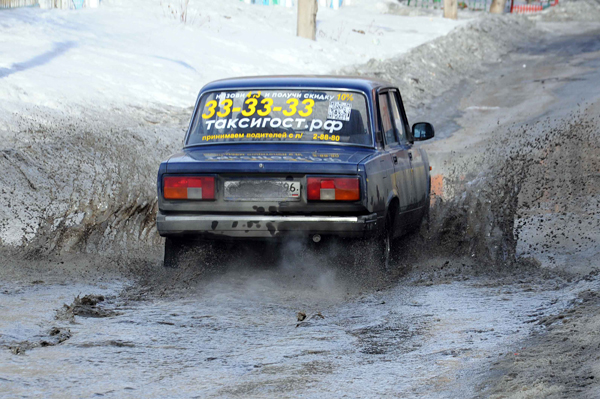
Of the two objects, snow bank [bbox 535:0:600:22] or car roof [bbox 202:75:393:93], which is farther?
snow bank [bbox 535:0:600:22]

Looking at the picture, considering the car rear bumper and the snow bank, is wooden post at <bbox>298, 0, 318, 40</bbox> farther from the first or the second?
the snow bank

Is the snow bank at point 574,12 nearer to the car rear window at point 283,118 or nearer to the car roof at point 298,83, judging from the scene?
the car roof at point 298,83

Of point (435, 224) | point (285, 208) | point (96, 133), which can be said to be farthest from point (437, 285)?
point (96, 133)

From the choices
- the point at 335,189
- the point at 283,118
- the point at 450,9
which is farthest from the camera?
the point at 450,9

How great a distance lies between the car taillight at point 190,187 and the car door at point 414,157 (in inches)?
85.7

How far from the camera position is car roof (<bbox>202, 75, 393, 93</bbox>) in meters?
6.92

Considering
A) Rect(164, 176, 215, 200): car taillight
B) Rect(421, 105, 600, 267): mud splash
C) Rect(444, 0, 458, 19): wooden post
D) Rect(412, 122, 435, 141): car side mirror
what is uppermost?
Rect(444, 0, 458, 19): wooden post

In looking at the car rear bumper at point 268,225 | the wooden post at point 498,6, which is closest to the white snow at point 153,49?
the car rear bumper at point 268,225

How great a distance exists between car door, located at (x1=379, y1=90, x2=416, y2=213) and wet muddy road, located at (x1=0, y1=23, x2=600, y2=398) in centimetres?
58

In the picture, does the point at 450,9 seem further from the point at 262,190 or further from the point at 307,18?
the point at 262,190

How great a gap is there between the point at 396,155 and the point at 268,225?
5.14ft

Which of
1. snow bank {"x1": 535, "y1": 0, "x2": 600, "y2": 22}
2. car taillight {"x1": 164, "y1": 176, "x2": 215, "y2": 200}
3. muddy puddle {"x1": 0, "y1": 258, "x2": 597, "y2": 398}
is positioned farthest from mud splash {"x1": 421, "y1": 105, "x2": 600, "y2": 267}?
snow bank {"x1": 535, "y1": 0, "x2": 600, "y2": 22}

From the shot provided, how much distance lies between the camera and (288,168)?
599cm

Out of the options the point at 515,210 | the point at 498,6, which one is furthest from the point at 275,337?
the point at 498,6
